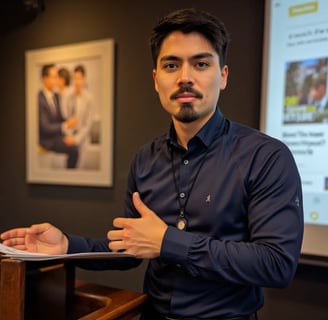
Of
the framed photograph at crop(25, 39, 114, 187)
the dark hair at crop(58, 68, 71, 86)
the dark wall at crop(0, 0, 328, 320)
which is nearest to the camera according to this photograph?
the dark wall at crop(0, 0, 328, 320)

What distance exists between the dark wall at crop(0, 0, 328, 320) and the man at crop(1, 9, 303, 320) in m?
0.73

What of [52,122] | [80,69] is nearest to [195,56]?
[80,69]

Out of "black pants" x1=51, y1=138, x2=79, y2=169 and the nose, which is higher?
the nose

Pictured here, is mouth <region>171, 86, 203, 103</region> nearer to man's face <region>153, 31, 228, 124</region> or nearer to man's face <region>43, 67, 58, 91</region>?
man's face <region>153, 31, 228, 124</region>

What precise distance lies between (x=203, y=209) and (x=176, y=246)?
17 cm

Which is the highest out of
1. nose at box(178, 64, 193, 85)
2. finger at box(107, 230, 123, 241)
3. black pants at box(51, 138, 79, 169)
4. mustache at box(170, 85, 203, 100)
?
nose at box(178, 64, 193, 85)

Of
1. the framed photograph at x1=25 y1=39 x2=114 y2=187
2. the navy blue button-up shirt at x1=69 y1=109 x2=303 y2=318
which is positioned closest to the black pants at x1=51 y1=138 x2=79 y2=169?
the framed photograph at x1=25 y1=39 x2=114 y2=187

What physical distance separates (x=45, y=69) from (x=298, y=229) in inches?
81.4

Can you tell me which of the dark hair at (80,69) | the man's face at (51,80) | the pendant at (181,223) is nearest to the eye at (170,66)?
the pendant at (181,223)

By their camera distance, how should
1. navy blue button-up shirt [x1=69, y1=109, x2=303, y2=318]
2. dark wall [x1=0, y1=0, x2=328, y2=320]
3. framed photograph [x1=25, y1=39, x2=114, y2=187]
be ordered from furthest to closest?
framed photograph [x1=25, y1=39, x2=114, y2=187] < dark wall [x1=0, y1=0, x2=328, y2=320] < navy blue button-up shirt [x1=69, y1=109, x2=303, y2=318]

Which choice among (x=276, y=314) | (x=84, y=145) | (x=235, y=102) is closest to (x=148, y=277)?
(x=276, y=314)

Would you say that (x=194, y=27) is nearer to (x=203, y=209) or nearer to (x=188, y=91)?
(x=188, y=91)

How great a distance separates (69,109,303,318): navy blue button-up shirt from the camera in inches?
33.8

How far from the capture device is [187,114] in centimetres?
103
